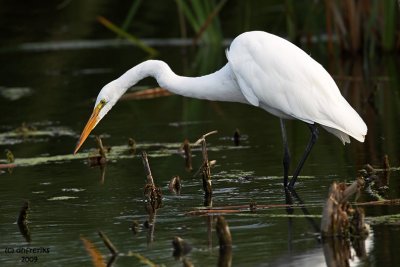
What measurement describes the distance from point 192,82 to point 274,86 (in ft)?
2.56

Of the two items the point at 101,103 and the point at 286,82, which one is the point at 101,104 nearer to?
the point at 101,103

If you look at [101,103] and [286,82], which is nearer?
[286,82]

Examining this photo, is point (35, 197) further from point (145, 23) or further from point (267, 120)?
point (145, 23)

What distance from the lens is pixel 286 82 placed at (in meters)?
8.69

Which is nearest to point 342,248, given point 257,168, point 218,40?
point 257,168

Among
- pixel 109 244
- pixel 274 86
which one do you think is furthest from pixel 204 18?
pixel 109 244

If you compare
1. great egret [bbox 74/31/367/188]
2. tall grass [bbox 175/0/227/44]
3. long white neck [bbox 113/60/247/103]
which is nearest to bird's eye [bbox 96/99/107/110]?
great egret [bbox 74/31/367/188]

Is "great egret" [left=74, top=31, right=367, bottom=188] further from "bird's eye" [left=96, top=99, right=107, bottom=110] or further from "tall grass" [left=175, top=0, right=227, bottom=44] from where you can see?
"tall grass" [left=175, top=0, right=227, bottom=44]

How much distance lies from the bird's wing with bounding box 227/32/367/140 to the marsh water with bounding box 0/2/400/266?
23.0 inches

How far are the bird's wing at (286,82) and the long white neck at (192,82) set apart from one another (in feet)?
0.75

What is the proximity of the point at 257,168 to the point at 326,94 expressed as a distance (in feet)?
3.95

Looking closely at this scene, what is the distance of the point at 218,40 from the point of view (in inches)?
762

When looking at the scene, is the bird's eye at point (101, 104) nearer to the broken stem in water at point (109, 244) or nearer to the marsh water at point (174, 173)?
the marsh water at point (174, 173)

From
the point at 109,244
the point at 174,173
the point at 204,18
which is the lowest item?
the point at 109,244
